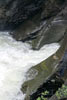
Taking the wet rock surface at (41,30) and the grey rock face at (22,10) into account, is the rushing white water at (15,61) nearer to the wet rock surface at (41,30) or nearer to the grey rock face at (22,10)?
the wet rock surface at (41,30)

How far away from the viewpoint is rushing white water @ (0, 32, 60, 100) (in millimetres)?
7062

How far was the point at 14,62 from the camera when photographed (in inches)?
354

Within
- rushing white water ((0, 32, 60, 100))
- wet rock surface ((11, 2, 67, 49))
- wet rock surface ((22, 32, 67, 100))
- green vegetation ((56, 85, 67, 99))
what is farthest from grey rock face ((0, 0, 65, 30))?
green vegetation ((56, 85, 67, 99))

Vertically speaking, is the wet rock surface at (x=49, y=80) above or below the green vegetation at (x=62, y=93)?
below

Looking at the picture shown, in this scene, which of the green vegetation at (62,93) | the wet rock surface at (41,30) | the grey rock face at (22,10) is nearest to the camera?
the green vegetation at (62,93)

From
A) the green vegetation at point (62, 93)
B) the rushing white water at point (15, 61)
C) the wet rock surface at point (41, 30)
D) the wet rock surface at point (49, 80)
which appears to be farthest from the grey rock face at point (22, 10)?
the green vegetation at point (62, 93)

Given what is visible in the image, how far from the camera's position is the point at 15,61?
29.8 feet

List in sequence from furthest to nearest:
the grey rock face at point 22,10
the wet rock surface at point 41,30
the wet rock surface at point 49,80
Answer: the grey rock face at point 22,10 → the wet rock surface at point 41,30 → the wet rock surface at point 49,80

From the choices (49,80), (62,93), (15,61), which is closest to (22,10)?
(15,61)

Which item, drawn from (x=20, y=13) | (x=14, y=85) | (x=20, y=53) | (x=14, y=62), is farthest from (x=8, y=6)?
(x=14, y=85)

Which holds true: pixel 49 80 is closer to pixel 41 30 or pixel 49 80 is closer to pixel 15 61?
pixel 15 61

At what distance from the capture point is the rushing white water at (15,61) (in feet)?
23.2

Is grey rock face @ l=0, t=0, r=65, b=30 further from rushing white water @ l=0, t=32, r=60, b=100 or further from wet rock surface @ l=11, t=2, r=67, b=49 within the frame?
rushing white water @ l=0, t=32, r=60, b=100

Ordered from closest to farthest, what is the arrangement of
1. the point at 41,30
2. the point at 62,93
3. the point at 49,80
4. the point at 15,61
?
the point at 62,93 < the point at 49,80 < the point at 15,61 < the point at 41,30
